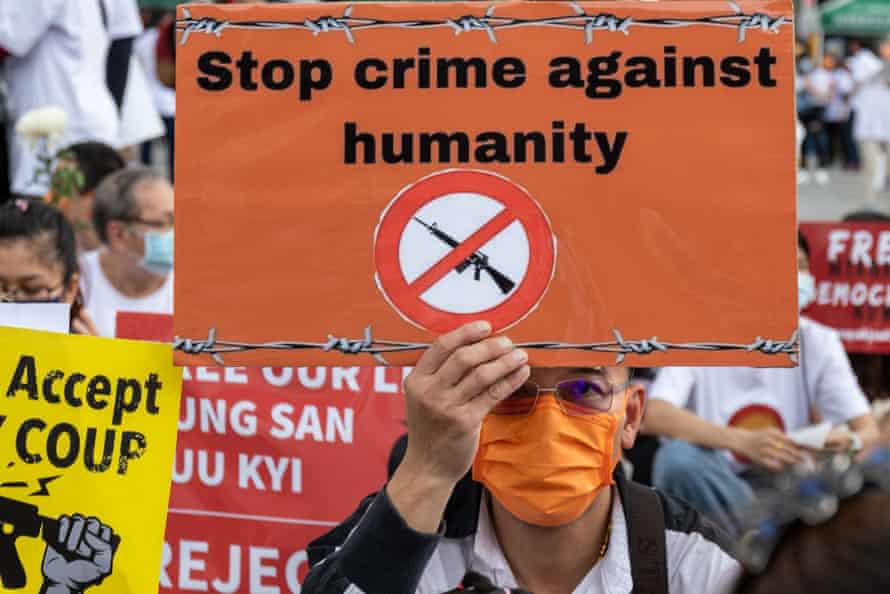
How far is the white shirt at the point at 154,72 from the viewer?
425 inches

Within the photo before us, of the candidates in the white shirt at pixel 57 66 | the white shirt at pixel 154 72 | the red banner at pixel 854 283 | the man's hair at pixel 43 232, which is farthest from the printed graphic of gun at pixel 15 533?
the white shirt at pixel 154 72

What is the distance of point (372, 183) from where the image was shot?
2.56 m

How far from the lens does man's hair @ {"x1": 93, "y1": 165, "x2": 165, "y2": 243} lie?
20.2ft

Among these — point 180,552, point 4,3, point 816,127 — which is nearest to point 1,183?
point 4,3

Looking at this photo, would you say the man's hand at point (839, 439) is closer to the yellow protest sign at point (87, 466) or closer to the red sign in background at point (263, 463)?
the red sign in background at point (263, 463)

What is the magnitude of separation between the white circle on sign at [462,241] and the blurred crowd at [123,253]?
767 mm

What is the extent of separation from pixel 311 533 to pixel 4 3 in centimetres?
443

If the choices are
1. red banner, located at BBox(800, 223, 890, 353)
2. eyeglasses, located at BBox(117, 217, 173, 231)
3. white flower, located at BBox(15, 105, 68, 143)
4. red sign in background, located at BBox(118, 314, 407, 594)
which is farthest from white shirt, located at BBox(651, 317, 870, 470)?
white flower, located at BBox(15, 105, 68, 143)

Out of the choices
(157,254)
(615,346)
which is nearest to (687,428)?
(157,254)

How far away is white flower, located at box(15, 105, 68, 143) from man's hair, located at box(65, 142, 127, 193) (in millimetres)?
112

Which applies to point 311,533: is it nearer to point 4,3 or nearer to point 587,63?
point 587,63

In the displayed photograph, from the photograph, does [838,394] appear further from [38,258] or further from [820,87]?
[820,87]

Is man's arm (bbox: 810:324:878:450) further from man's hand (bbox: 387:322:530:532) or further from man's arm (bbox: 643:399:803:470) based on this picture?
man's hand (bbox: 387:322:530:532)

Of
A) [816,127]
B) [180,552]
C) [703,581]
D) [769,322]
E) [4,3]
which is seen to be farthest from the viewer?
[816,127]
